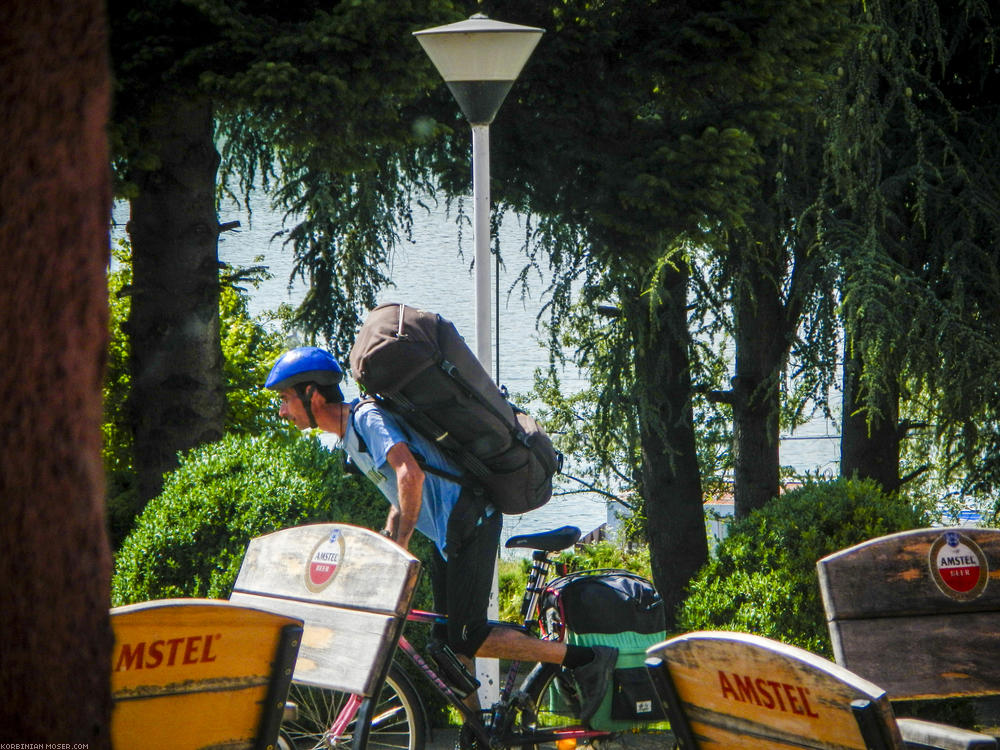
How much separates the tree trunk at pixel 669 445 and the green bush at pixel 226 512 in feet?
16.7

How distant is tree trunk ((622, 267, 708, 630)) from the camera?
1030cm

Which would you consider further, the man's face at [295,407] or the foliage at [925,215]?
the foliage at [925,215]

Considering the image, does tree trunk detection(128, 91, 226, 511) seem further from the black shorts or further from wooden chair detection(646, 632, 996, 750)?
wooden chair detection(646, 632, 996, 750)

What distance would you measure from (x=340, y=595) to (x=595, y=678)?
1.75 meters

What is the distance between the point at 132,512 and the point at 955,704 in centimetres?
472

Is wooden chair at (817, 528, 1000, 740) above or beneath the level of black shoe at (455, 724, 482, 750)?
above

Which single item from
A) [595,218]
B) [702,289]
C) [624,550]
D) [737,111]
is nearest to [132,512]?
[595,218]

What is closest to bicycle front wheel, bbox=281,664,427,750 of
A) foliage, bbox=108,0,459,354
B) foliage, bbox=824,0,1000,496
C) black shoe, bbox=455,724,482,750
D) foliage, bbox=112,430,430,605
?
black shoe, bbox=455,724,482,750

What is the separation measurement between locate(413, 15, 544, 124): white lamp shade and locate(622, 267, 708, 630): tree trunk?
5058mm

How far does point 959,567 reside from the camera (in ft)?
10.9

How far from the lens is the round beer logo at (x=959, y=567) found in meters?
3.32

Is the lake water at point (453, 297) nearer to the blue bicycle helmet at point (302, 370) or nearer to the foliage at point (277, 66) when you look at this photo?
the foliage at point (277, 66)

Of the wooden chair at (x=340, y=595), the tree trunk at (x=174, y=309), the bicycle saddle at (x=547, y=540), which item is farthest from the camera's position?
the tree trunk at (x=174, y=309)

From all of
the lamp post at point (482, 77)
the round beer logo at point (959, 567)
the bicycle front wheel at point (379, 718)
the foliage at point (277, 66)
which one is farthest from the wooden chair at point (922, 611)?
the foliage at point (277, 66)
